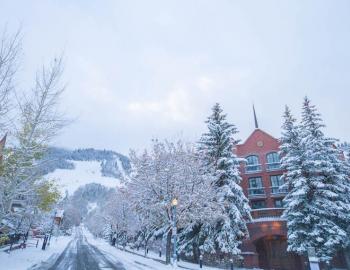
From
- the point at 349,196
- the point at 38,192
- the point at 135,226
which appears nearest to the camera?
the point at 38,192

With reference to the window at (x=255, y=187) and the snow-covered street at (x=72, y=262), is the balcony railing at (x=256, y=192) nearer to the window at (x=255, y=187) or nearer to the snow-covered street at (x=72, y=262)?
the window at (x=255, y=187)

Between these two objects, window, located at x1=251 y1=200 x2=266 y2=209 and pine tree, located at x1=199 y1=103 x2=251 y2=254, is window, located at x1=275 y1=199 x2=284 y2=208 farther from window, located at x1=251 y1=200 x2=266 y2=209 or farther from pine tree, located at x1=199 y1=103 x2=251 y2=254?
pine tree, located at x1=199 y1=103 x2=251 y2=254

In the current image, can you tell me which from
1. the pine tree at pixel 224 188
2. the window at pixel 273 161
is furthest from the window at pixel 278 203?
the pine tree at pixel 224 188

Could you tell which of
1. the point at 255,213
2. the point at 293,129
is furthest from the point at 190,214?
the point at 293,129

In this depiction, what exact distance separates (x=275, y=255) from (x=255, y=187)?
8051mm

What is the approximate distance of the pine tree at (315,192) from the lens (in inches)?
918

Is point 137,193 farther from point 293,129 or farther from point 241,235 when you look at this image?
point 293,129

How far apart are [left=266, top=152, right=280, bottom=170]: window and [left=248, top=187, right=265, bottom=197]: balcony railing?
9.61 feet

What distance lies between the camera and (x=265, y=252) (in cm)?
3231

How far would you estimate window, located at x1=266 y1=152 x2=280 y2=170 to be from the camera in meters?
35.2

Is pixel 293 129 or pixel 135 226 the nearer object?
pixel 293 129

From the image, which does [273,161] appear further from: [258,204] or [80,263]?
[80,263]

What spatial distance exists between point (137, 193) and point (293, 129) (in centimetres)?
1685

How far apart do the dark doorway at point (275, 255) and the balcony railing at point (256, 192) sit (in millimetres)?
5255
